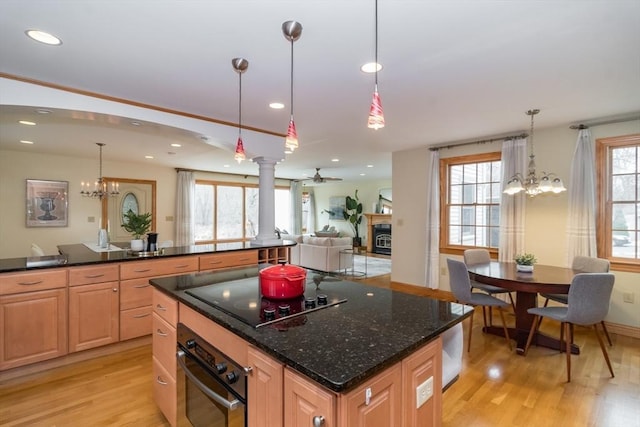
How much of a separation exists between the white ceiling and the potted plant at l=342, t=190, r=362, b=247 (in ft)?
21.8

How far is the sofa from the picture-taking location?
654cm

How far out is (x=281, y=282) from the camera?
1601mm

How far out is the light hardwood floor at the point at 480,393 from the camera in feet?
6.77

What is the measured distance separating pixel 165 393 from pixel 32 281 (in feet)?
5.48

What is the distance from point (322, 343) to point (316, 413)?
231 mm

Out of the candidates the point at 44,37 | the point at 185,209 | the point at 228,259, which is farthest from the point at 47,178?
the point at 44,37

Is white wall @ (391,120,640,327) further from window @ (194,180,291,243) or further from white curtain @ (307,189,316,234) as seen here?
white curtain @ (307,189,316,234)

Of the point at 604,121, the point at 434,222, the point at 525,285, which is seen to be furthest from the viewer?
the point at 434,222

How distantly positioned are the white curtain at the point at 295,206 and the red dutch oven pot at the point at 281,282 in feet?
27.8

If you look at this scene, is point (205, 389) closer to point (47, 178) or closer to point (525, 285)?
point (525, 285)

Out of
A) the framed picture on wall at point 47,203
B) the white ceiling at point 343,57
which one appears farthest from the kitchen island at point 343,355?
the framed picture on wall at point 47,203

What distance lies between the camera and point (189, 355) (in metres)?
1.60

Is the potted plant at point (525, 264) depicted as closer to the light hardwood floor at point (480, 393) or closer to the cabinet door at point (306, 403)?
the light hardwood floor at point (480, 393)

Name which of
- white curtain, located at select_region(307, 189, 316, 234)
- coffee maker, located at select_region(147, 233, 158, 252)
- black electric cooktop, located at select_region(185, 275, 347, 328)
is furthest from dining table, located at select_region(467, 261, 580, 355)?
white curtain, located at select_region(307, 189, 316, 234)
